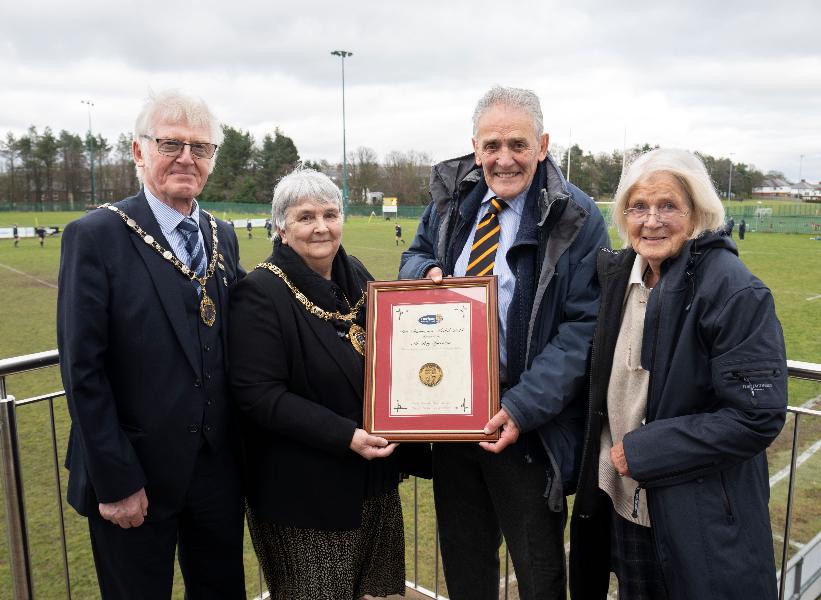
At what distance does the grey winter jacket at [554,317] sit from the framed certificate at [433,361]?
126 mm

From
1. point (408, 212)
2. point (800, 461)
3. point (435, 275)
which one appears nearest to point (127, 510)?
point (435, 275)

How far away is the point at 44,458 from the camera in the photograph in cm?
578

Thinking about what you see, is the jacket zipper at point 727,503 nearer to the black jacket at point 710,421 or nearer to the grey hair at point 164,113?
the black jacket at point 710,421

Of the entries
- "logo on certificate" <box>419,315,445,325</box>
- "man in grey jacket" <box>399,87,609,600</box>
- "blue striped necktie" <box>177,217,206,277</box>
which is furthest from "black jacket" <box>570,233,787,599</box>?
"blue striped necktie" <box>177,217,206,277</box>

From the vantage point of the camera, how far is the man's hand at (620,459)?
2176mm

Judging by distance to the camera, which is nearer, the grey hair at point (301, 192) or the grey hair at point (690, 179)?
the grey hair at point (690, 179)

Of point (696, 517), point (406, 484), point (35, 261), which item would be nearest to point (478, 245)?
point (696, 517)

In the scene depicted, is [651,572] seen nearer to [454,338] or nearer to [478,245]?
[454,338]

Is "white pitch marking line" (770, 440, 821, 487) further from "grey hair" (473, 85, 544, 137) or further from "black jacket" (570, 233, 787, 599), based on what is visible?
"grey hair" (473, 85, 544, 137)

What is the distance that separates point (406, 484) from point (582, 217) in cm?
394

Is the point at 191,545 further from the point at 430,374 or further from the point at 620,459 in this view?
the point at 620,459

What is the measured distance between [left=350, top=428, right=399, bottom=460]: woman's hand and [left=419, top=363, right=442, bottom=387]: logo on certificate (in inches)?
11.3

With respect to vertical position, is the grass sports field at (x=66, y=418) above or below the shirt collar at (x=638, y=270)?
below

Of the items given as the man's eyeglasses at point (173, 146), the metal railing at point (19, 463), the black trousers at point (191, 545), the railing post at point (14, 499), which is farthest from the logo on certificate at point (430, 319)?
the railing post at point (14, 499)
